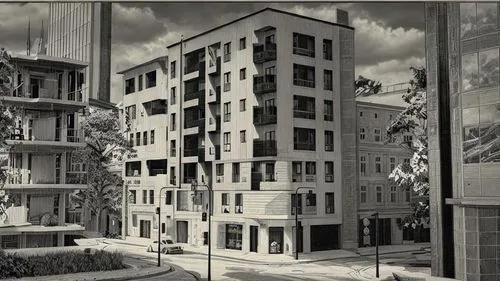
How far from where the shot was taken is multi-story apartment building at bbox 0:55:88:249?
525 inches

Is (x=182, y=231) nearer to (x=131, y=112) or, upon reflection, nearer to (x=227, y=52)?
(x=131, y=112)

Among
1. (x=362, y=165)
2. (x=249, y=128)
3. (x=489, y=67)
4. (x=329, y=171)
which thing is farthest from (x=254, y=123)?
(x=489, y=67)

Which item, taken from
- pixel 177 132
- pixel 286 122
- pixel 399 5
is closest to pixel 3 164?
pixel 177 132

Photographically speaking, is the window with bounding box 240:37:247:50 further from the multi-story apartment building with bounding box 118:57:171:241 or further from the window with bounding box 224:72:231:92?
the multi-story apartment building with bounding box 118:57:171:241

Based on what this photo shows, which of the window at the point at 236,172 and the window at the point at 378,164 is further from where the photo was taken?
the window at the point at 378,164

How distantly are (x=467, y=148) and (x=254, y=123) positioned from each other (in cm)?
486

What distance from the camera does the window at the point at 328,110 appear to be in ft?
49.9

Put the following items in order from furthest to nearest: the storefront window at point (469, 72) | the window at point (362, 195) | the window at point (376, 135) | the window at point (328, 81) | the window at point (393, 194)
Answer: the window at point (393, 194)
the window at point (362, 195)
the window at point (376, 135)
the window at point (328, 81)
the storefront window at point (469, 72)

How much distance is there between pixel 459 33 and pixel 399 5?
1.60 meters

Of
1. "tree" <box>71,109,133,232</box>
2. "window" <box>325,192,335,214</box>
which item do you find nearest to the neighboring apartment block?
"tree" <box>71,109,133,232</box>

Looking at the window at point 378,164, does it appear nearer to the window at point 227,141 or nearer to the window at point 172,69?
the window at point 227,141

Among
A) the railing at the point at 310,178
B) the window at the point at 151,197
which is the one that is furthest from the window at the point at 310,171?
the window at the point at 151,197

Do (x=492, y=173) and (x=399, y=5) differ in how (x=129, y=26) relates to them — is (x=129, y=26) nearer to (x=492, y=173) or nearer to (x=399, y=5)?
(x=399, y=5)

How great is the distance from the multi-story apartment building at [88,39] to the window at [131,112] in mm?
424
